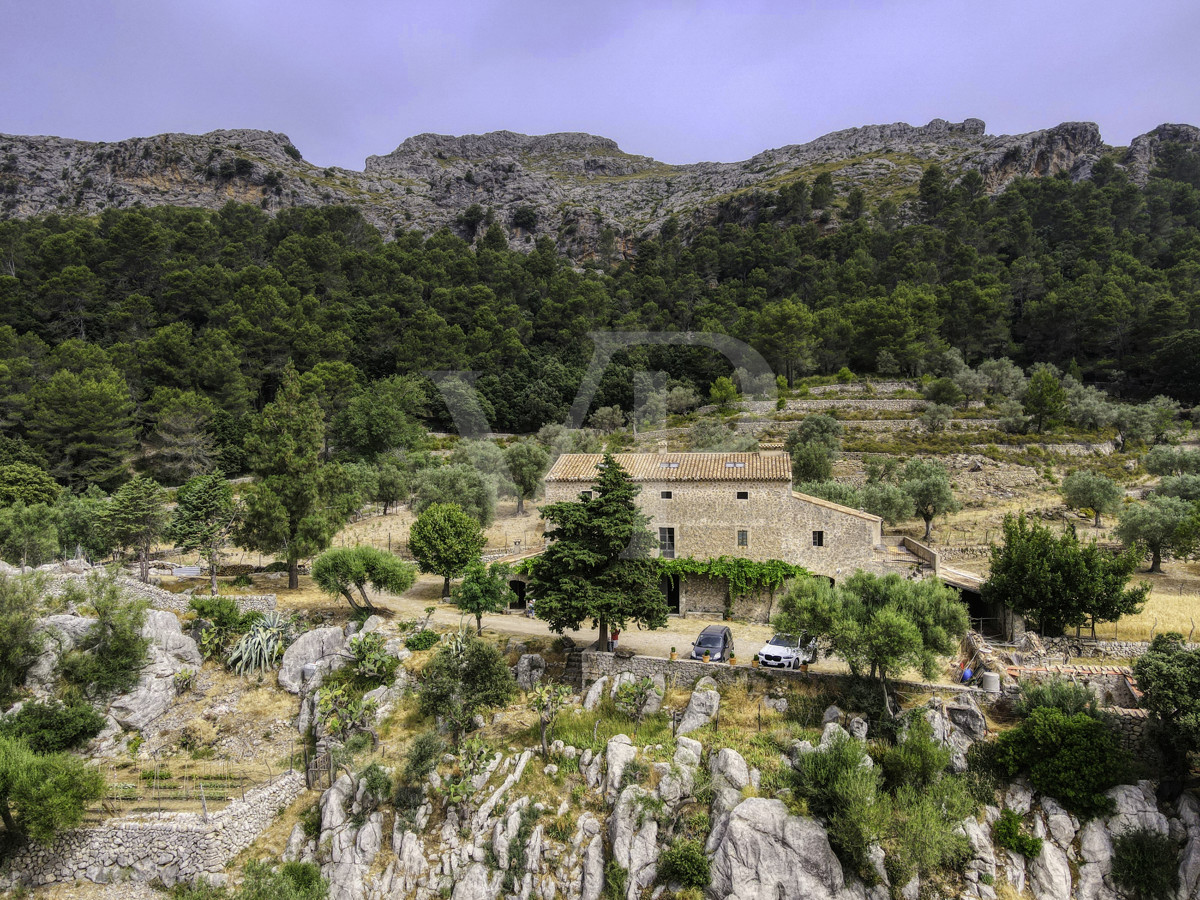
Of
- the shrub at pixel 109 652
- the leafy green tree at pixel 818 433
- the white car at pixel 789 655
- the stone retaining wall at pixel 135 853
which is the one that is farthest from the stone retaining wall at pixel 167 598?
the leafy green tree at pixel 818 433

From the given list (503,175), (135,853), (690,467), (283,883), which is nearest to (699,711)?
(283,883)

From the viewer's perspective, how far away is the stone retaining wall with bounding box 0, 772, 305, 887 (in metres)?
17.7

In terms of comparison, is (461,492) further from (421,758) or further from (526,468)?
(421,758)

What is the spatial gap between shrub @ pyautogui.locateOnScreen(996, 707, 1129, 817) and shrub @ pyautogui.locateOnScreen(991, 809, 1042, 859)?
109 cm

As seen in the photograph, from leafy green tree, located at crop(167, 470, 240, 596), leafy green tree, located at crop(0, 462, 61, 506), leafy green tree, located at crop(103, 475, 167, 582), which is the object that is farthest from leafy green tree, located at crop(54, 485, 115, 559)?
leafy green tree, located at crop(0, 462, 61, 506)

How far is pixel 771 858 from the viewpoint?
1566cm

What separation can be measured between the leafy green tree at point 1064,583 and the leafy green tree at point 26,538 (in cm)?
4108

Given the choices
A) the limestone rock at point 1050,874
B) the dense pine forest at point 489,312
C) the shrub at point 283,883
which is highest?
the dense pine forest at point 489,312

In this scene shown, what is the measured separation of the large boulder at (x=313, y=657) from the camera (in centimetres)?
2358

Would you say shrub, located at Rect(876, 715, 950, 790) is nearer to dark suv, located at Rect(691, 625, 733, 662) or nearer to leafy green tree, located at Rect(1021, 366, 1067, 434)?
dark suv, located at Rect(691, 625, 733, 662)

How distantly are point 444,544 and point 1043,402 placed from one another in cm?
5150

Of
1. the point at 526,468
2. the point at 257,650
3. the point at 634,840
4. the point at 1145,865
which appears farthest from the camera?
the point at 526,468

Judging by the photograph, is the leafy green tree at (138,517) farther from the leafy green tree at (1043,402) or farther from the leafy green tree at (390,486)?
the leafy green tree at (1043,402)

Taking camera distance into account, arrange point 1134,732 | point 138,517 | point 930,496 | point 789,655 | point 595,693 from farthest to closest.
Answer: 1. point 930,496
2. point 138,517
3. point 789,655
4. point 595,693
5. point 1134,732
